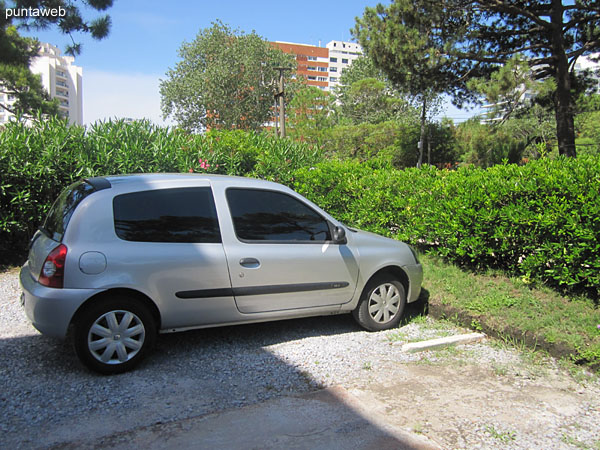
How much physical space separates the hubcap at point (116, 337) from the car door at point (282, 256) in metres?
0.87

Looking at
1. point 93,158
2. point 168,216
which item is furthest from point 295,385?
point 93,158

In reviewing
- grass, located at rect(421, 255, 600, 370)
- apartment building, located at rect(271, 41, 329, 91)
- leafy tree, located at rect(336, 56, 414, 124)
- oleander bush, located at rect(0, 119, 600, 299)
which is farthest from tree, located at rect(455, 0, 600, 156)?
apartment building, located at rect(271, 41, 329, 91)

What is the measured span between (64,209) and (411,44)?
14257mm

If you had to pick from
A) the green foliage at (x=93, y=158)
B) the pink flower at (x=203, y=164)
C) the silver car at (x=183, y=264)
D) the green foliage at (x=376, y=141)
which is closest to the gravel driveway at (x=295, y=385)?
the silver car at (x=183, y=264)

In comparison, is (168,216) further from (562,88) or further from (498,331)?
(562,88)

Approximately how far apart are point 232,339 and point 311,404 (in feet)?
4.74

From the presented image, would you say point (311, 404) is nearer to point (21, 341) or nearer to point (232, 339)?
point (232, 339)

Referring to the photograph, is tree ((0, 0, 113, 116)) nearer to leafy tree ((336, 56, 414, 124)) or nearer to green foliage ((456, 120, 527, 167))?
green foliage ((456, 120, 527, 167))

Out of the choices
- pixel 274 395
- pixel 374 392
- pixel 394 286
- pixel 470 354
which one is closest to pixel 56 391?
pixel 274 395

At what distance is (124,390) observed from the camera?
3.54 m

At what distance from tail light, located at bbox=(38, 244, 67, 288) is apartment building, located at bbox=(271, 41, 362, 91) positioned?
110438mm

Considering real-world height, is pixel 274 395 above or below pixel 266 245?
below

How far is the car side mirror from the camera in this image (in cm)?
463

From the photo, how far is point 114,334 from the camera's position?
146 inches
